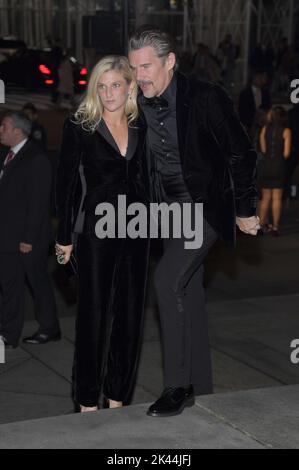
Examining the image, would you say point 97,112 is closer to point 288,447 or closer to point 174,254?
point 174,254

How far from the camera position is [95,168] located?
17.2ft

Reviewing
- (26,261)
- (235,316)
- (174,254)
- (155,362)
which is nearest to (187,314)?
(174,254)

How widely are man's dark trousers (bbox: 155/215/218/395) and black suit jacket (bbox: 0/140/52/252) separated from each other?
11.3 feet

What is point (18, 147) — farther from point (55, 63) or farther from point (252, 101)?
point (55, 63)

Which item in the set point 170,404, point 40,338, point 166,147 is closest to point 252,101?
point 40,338

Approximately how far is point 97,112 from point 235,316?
4755 millimetres

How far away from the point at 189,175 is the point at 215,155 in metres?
0.19

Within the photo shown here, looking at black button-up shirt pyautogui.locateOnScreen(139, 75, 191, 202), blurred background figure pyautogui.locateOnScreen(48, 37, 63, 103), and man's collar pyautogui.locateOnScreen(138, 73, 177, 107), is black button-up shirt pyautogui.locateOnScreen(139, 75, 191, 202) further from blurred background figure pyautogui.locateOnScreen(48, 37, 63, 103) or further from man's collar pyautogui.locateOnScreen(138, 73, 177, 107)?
blurred background figure pyautogui.locateOnScreen(48, 37, 63, 103)

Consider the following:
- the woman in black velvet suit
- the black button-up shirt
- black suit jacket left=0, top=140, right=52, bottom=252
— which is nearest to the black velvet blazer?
the woman in black velvet suit

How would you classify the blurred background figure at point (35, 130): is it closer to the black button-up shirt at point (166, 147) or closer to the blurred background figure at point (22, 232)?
the blurred background figure at point (22, 232)

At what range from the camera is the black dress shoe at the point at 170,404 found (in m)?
5.19

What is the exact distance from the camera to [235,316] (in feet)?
31.5

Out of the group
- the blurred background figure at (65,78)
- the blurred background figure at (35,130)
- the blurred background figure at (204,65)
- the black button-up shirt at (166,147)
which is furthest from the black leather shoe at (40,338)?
the blurred background figure at (204,65)
